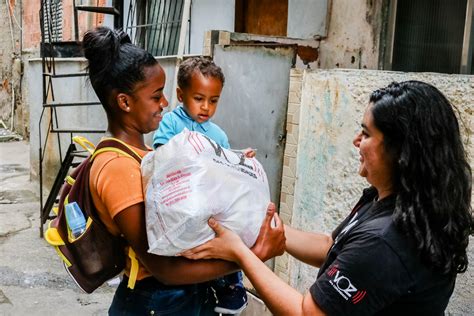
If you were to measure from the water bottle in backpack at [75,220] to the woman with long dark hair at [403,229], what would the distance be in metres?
0.34

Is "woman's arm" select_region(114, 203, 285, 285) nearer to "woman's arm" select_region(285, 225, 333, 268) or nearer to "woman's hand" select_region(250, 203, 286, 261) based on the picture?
"woman's hand" select_region(250, 203, 286, 261)

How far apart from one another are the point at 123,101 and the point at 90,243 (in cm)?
46

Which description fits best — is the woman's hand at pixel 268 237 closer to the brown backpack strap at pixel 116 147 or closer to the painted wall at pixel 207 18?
the brown backpack strap at pixel 116 147

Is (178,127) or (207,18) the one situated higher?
(207,18)

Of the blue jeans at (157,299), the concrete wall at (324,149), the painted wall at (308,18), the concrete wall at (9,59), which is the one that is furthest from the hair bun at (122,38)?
the concrete wall at (9,59)

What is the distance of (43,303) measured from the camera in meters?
4.27

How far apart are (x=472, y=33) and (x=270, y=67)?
1.47 meters

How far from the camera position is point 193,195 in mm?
1435

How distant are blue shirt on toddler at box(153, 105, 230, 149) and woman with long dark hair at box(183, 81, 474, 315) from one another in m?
1.60

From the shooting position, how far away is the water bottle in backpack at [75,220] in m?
1.59

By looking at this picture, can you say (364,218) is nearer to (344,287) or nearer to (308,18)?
(344,287)

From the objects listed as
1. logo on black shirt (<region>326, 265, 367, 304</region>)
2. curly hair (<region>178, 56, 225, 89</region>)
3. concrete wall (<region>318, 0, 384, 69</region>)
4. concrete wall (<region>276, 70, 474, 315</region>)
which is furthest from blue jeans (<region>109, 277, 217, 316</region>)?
concrete wall (<region>318, 0, 384, 69</region>)

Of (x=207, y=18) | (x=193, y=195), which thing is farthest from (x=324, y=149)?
(x=207, y=18)

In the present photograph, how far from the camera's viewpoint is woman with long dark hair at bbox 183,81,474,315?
138cm
